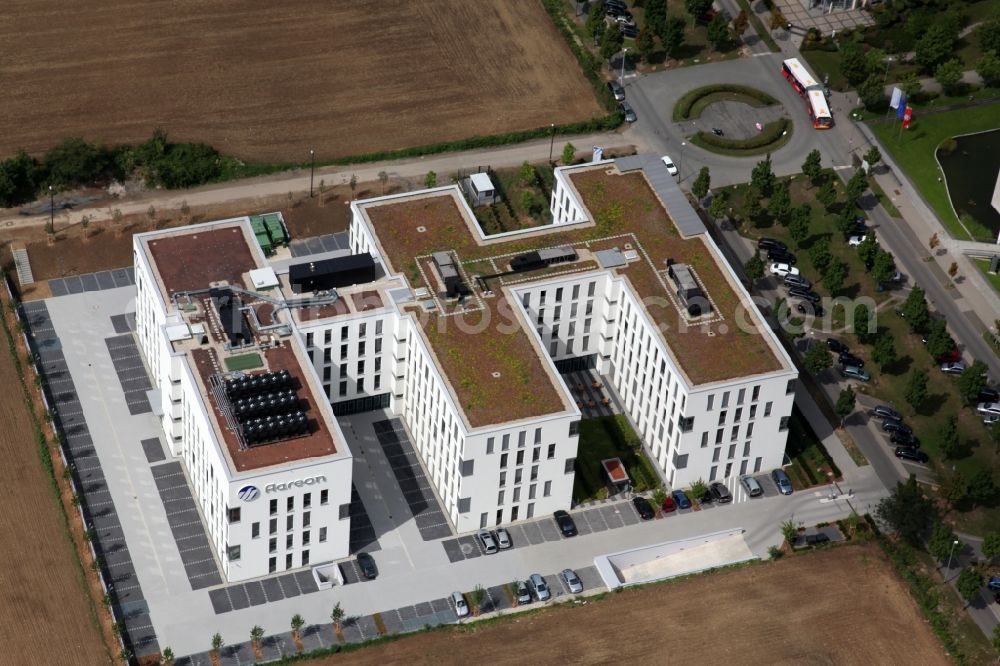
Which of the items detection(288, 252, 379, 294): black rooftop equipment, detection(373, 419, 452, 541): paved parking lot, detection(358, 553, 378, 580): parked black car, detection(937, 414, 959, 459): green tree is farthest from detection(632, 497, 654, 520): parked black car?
detection(288, 252, 379, 294): black rooftop equipment

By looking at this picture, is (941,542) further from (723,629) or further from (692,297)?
(692,297)

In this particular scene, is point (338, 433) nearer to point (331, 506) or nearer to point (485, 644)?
point (331, 506)

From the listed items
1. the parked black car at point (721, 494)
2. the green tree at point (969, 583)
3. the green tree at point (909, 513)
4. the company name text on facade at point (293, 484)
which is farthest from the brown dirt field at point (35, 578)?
the green tree at point (969, 583)

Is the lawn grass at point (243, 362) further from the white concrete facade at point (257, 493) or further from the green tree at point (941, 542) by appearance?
the green tree at point (941, 542)

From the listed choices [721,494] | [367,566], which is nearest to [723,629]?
[721,494]

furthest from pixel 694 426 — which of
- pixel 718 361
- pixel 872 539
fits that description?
pixel 872 539

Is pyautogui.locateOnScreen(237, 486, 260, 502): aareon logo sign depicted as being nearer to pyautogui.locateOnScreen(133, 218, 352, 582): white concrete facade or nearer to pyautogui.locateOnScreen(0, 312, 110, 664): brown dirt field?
pyautogui.locateOnScreen(133, 218, 352, 582): white concrete facade
